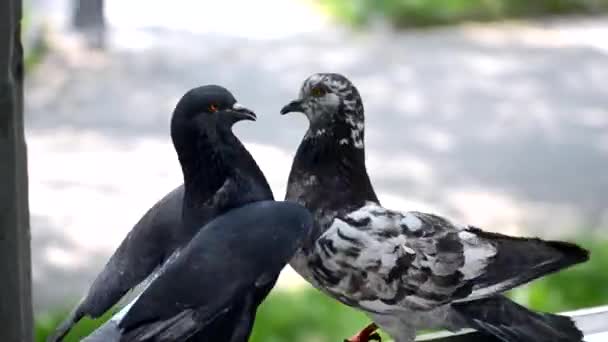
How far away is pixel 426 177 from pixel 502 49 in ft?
3.56

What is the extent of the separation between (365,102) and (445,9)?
2.93 feet

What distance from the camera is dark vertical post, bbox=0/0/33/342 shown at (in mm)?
824

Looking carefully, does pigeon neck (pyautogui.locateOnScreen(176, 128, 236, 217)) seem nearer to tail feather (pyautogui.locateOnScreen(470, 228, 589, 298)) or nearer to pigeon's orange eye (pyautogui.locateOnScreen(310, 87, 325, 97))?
pigeon's orange eye (pyautogui.locateOnScreen(310, 87, 325, 97))

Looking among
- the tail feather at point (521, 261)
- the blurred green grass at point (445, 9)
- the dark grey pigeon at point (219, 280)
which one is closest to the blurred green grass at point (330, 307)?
the tail feather at point (521, 261)

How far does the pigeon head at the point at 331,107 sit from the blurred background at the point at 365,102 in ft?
2.62

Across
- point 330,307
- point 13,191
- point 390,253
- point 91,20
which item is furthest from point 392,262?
point 91,20

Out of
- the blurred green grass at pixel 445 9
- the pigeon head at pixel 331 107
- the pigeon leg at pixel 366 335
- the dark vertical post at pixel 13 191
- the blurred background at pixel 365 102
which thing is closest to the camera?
the dark vertical post at pixel 13 191

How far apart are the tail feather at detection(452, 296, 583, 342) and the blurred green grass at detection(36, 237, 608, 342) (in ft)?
2.30

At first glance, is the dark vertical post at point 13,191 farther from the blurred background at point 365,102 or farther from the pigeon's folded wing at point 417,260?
the blurred background at point 365,102

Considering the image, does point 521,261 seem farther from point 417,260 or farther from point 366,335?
point 366,335

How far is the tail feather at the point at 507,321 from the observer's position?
0.98 meters

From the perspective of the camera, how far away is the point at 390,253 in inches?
37.4

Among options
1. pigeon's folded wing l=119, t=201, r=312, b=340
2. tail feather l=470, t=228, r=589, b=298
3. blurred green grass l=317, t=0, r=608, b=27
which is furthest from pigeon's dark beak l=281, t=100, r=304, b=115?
blurred green grass l=317, t=0, r=608, b=27

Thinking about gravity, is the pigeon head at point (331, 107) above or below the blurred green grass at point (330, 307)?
above
